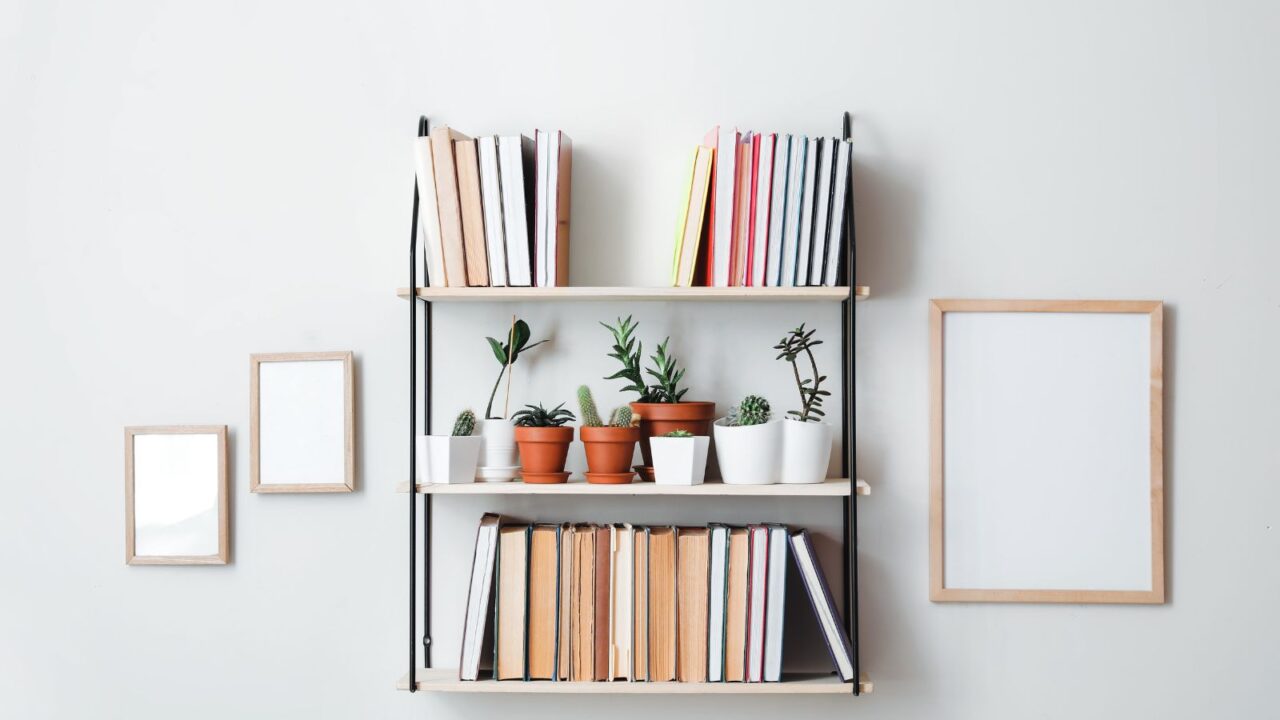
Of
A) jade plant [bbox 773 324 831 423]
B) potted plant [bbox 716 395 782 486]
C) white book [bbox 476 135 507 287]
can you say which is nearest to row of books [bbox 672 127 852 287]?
jade plant [bbox 773 324 831 423]

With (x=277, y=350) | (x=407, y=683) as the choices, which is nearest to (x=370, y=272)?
(x=277, y=350)

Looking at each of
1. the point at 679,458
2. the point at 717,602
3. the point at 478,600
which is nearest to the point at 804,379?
the point at 679,458

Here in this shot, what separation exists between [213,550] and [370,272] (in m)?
0.55

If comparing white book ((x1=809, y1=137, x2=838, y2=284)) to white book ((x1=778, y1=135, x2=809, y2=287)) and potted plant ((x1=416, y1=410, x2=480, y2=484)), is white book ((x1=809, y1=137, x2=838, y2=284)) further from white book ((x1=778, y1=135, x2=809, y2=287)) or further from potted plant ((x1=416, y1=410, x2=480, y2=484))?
potted plant ((x1=416, y1=410, x2=480, y2=484))

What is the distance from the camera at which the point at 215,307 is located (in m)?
1.69

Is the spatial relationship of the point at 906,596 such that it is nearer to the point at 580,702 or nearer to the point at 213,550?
the point at 580,702

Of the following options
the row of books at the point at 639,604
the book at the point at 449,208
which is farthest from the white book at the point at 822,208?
the book at the point at 449,208

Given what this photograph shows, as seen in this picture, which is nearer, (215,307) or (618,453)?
(618,453)

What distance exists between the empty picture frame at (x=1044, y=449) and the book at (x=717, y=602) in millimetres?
374

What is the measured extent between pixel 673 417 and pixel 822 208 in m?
0.40

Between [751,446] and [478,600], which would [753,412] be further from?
[478,600]

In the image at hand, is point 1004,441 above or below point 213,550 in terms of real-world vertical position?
above

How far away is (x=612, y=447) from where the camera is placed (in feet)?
4.94

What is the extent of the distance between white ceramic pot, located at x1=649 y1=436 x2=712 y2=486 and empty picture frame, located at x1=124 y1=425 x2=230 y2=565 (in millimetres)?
781
